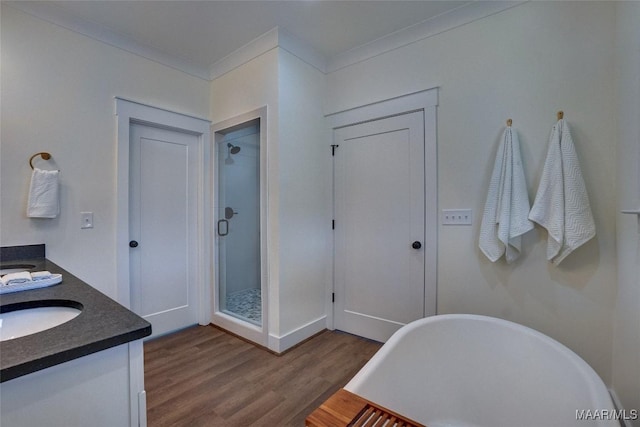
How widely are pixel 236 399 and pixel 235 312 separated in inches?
45.5

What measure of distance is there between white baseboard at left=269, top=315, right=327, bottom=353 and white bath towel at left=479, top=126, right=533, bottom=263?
5.13 feet

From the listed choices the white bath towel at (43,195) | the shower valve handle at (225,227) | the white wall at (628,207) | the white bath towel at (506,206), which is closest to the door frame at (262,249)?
the shower valve handle at (225,227)

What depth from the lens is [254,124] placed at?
8.52 ft

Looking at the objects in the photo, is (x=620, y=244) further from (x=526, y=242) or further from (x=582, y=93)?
(x=582, y=93)

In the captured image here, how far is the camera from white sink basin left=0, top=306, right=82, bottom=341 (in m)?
0.99

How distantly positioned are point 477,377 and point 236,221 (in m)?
2.34

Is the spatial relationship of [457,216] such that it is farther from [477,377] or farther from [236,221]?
[236,221]

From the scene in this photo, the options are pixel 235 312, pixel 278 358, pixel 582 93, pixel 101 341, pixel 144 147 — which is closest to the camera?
pixel 101 341

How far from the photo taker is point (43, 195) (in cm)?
189

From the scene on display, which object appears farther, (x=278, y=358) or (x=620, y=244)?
(x=278, y=358)

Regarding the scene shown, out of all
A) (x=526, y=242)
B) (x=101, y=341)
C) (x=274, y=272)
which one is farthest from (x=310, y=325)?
(x=101, y=341)

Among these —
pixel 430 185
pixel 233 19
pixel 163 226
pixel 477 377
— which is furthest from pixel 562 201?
pixel 163 226

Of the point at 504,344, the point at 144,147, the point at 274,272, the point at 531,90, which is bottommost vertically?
the point at 504,344

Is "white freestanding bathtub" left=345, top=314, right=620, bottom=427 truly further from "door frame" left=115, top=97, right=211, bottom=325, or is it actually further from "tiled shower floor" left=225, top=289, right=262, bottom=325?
"door frame" left=115, top=97, right=211, bottom=325
